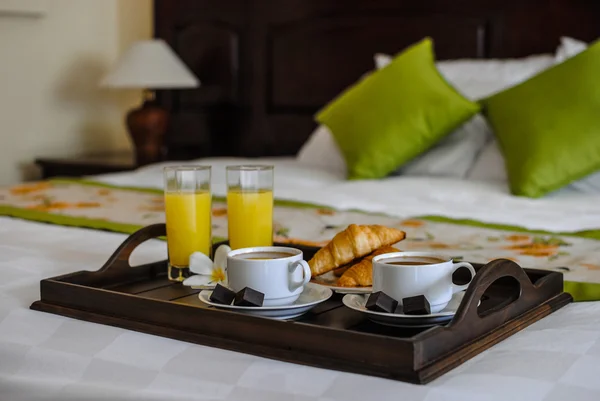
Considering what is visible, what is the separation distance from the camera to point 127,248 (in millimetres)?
1384

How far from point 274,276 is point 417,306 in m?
0.19

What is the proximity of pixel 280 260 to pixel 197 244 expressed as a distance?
303mm

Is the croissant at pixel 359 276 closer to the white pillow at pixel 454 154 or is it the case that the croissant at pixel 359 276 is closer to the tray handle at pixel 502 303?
the tray handle at pixel 502 303

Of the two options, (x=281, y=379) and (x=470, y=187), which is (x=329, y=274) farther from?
(x=470, y=187)

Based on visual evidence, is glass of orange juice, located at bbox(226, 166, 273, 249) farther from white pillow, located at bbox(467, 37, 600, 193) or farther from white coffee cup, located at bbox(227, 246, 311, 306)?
white pillow, located at bbox(467, 37, 600, 193)

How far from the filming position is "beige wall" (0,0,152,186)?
150 inches

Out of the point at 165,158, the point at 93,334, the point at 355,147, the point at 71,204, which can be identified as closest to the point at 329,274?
the point at 93,334

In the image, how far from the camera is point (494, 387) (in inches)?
36.0

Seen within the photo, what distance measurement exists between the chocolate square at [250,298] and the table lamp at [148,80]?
2619mm

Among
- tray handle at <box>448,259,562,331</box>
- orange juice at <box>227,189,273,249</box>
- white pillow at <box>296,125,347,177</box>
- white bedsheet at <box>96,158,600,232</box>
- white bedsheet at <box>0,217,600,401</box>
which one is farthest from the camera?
white pillow at <box>296,125,347,177</box>

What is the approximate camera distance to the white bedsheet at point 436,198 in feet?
6.78

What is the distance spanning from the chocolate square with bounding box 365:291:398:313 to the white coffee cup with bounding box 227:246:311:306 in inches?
4.1

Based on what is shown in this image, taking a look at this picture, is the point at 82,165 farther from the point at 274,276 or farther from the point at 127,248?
the point at 274,276

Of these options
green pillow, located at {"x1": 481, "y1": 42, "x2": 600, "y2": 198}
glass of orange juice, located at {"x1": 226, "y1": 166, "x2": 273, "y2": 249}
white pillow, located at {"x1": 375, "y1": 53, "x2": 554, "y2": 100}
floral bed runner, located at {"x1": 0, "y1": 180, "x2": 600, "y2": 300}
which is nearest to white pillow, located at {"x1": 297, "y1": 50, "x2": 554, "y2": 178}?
white pillow, located at {"x1": 375, "y1": 53, "x2": 554, "y2": 100}
